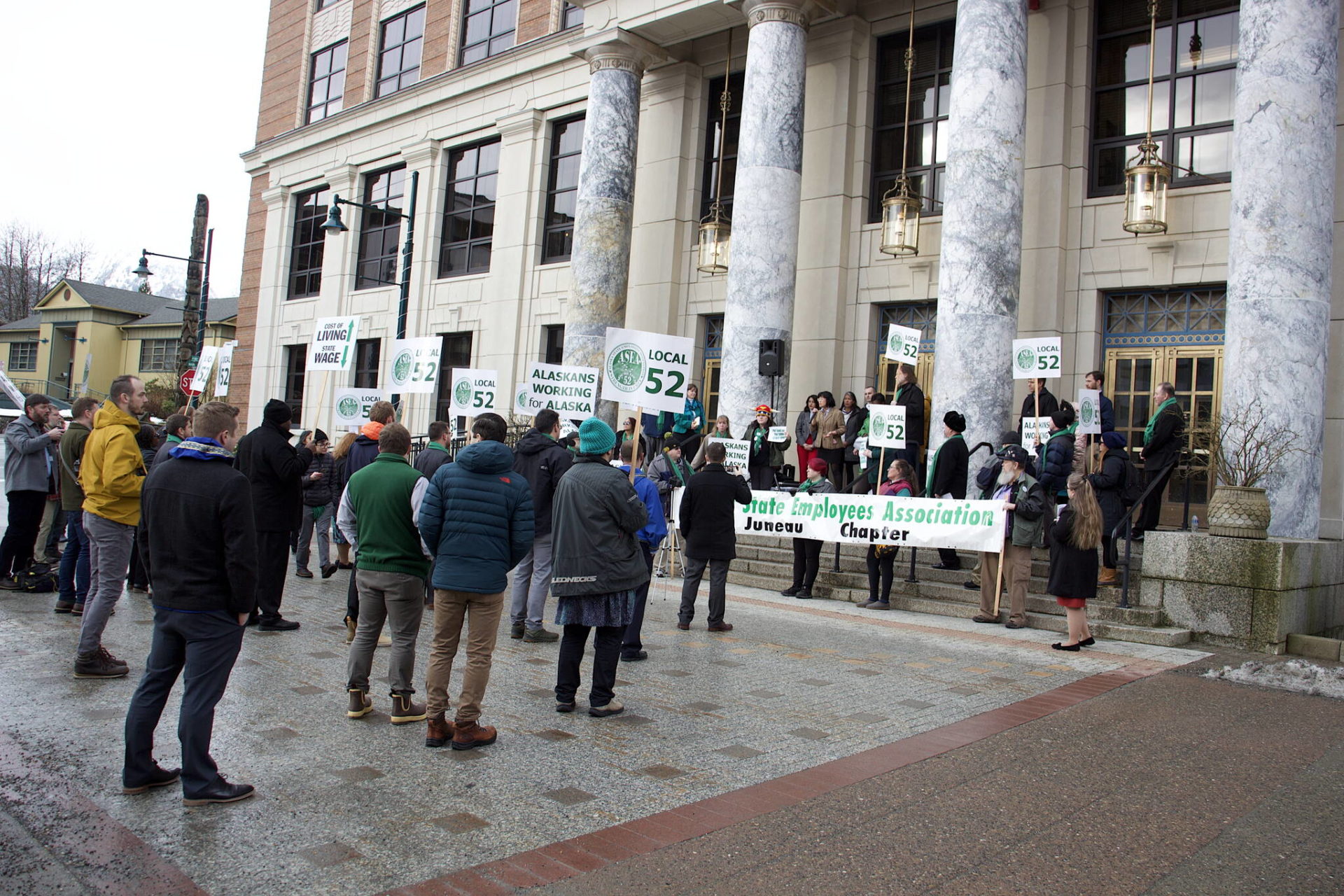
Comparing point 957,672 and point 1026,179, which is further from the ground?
point 1026,179

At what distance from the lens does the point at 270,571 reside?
8.81 metres

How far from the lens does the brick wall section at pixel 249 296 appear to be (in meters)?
33.2

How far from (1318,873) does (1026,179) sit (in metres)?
14.1

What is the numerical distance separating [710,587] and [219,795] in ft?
19.5

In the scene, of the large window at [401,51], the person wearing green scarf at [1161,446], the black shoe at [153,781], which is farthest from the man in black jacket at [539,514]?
the large window at [401,51]

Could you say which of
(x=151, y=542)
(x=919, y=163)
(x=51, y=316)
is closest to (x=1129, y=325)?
(x=919, y=163)

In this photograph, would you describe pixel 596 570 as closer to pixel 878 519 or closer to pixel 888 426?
pixel 878 519

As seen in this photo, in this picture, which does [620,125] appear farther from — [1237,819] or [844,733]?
[1237,819]

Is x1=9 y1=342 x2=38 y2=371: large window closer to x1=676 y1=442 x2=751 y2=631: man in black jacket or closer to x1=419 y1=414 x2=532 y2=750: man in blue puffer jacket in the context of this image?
x1=676 y1=442 x2=751 y2=631: man in black jacket

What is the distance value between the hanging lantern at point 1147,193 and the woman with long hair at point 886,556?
19.1 feet

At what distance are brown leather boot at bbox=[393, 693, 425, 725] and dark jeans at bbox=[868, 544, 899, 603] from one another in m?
7.08

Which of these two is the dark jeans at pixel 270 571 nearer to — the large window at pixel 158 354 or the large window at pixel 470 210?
the large window at pixel 470 210

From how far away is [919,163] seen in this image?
18.5 m

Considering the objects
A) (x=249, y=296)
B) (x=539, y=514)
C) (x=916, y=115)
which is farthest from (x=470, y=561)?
(x=249, y=296)
